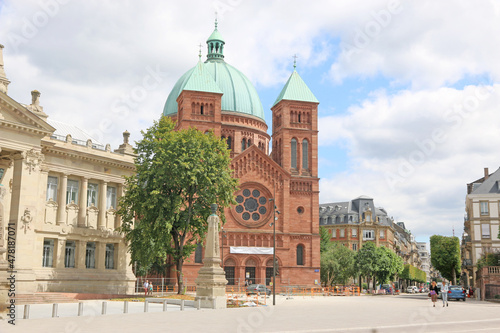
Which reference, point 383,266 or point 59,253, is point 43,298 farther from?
point 383,266

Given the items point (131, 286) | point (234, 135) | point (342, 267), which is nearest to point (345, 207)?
point (342, 267)

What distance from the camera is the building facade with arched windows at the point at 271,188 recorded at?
65.9 meters

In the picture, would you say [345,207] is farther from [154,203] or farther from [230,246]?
[154,203]

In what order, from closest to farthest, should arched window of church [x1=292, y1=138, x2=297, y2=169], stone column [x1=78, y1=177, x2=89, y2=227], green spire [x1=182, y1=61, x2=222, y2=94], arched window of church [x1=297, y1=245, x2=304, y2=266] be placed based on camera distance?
1. stone column [x1=78, y1=177, x2=89, y2=227]
2. arched window of church [x1=297, y1=245, x2=304, y2=266]
3. green spire [x1=182, y1=61, x2=222, y2=94]
4. arched window of church [x1=292, y1=138, x2=297, y2=169]

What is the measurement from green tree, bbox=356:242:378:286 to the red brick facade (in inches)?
590

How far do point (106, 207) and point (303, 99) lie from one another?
35.5 metres

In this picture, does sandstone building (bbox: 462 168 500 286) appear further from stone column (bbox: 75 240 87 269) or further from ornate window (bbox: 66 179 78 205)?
ornate window (bbox: 66 179 78 205)

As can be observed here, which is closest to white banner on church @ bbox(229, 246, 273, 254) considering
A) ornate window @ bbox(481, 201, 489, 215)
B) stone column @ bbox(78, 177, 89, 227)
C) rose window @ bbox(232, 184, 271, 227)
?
rose window @ bbox(232, 184, 271, 227)

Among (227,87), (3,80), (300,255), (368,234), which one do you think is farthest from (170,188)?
(368,234)

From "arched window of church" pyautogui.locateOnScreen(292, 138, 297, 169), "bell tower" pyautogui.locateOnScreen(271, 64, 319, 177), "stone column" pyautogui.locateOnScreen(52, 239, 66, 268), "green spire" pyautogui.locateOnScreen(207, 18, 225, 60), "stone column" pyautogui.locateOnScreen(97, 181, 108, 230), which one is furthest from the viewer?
"green spire" pyautogui.locateOnScreen(207, 18, 225, 60)

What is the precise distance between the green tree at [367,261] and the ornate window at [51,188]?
5071 centimetres

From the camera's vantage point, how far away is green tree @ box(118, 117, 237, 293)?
3941 centimetres

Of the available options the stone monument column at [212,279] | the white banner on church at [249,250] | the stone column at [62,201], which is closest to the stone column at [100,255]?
the stone column at [62,201]

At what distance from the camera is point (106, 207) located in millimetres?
47500
